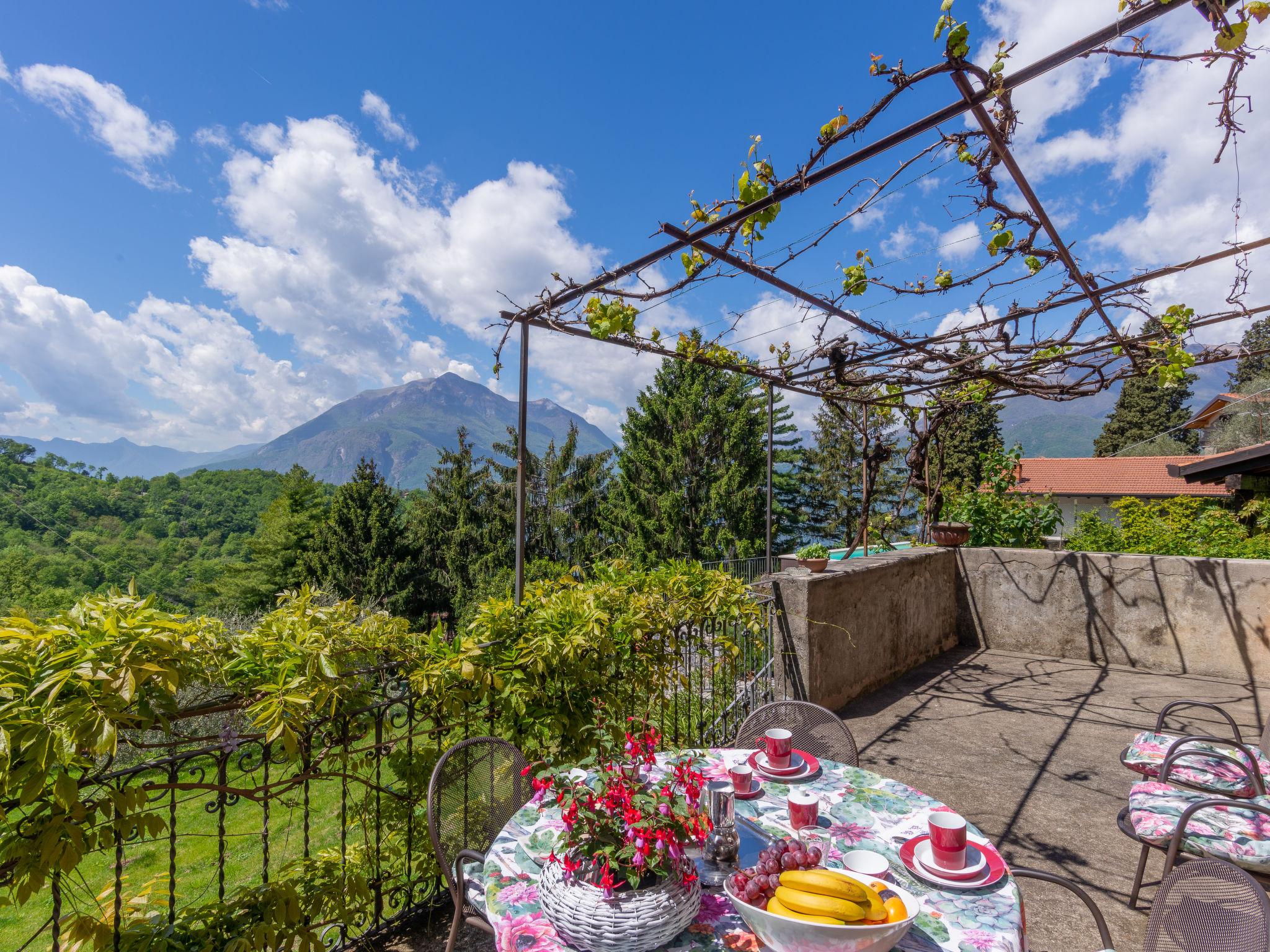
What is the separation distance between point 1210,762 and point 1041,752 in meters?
1.20

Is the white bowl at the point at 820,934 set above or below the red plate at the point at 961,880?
above

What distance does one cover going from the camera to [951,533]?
571cm

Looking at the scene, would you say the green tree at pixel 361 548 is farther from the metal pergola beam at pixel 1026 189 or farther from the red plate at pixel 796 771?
the metal pergola beam at pixel 1026 189

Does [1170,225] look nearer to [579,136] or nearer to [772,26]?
[772,26]

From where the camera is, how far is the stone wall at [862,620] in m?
3.84

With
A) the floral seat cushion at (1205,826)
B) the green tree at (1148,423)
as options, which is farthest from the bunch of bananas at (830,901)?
the green tree at (1148,423)

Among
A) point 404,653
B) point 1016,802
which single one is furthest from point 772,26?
point 1016,802

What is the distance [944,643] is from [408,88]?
27.5 ft

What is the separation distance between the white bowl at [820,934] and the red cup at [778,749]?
0.80 m

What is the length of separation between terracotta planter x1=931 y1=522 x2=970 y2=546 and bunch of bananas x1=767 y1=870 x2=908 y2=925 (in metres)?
5.29

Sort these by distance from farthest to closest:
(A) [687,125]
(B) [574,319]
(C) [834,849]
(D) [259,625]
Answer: (A) [687,125] < (B) [574,319] < (D) [259,625] < (C) [834,849]

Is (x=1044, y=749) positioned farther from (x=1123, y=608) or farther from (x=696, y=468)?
(x=696, y=468)

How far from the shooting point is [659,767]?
1.83m

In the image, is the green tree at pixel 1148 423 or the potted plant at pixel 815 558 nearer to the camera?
the potted plant at pixel 815 558
